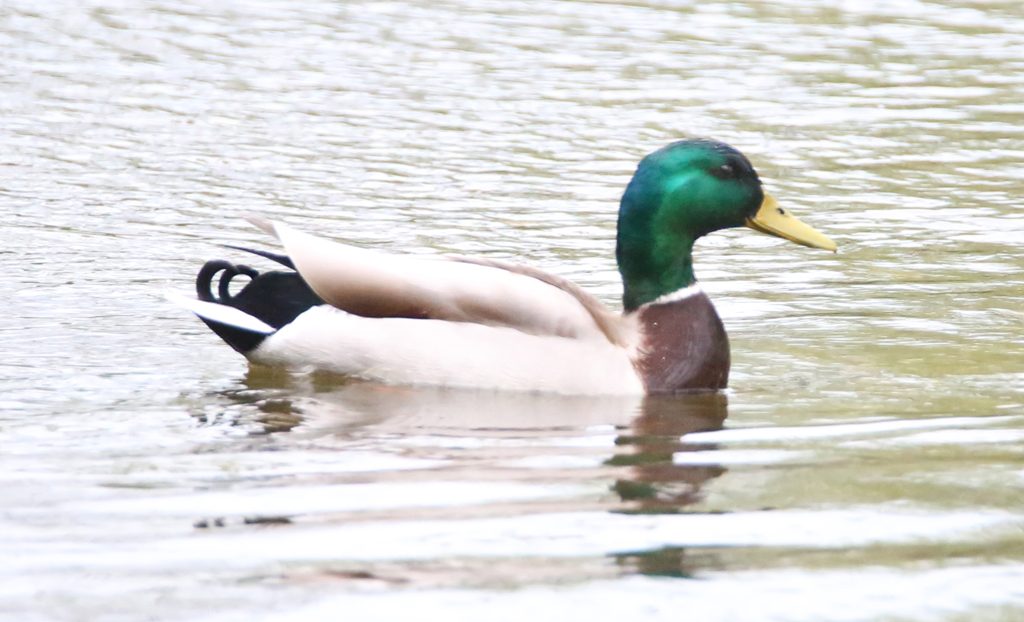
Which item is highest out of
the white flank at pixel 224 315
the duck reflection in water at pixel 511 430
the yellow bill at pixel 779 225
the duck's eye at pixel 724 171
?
the duck's eye at pixel 724 171

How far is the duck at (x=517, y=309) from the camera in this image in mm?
6820

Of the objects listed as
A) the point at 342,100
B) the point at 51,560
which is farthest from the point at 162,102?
the point at 51,560

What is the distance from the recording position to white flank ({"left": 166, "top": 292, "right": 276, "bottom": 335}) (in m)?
7.07

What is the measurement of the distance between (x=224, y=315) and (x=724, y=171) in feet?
5.96

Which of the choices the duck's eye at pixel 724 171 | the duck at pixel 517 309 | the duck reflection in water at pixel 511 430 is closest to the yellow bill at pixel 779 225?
the duck at pixel 517 309

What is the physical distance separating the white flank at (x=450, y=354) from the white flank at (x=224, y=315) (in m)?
0.06

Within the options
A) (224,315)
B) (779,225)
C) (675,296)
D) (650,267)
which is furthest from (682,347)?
(224,315)

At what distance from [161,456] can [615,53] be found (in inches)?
378

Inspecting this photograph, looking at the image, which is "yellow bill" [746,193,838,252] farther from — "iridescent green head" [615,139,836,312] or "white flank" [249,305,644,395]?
"white flank" [249,305,644,395]

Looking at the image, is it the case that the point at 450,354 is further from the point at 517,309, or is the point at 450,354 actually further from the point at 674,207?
the point at 674,207

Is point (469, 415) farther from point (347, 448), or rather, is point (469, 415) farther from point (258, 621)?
point (258, 621)

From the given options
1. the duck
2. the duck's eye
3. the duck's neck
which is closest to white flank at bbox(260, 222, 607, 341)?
the duck

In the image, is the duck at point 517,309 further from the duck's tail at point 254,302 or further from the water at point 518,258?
the water at point 518,258

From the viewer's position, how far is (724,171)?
720 cm
